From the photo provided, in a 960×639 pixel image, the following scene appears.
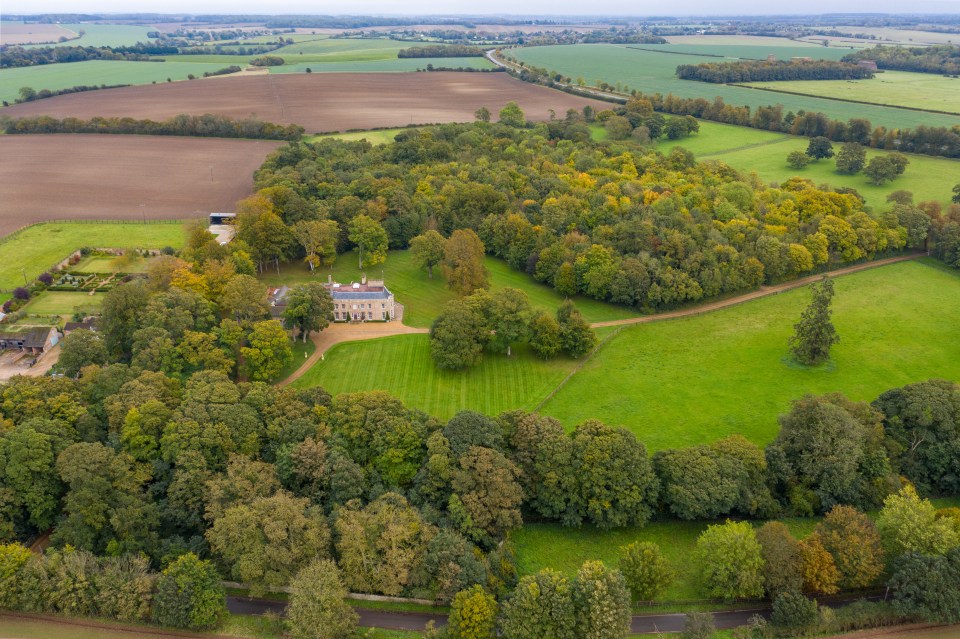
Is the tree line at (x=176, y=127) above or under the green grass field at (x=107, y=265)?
above

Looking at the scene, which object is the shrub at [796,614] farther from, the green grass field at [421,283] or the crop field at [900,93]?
the crop field at [900,93]

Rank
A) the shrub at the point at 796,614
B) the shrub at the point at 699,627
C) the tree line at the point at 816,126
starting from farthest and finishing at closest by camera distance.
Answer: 1. the tree line at the point at 816,126
2. the shrub at the point at 796,614
3. the shrub at the point at 699,627

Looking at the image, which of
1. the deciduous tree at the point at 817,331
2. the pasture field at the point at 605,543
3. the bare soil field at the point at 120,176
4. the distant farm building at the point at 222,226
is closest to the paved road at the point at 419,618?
the pasture field at the point at 605,543

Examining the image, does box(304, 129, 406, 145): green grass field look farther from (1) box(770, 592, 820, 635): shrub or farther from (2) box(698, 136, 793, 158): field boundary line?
(1) box(770, 592, 820, 635): shrub

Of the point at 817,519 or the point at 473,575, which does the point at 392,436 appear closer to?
the point at 473,575

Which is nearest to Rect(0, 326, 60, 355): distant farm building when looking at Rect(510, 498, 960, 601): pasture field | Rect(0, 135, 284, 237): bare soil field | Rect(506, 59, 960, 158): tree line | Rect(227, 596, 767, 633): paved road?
Rect(0, 135, 284, 237): bare soil field

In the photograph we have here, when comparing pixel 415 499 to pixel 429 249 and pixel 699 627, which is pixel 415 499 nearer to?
pixel 699 627

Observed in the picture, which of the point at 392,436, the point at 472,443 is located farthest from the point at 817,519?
the point at 392,436
